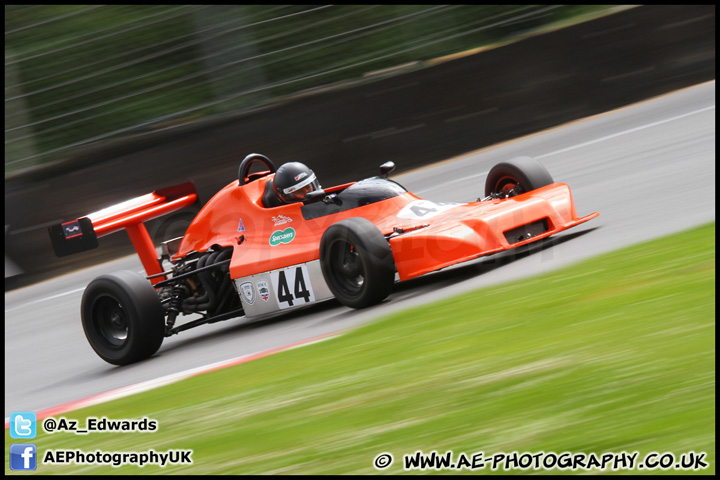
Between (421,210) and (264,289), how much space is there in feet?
4.41

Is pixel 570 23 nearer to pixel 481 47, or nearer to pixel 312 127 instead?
pixel 481 47

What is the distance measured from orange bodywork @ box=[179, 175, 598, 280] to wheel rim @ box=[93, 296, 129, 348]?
0.92m

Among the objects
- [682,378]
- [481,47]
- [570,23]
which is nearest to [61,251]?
[682,378]

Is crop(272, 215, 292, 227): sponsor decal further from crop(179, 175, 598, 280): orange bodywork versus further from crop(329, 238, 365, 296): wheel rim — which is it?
crop(329, 238, 365, 296): wheel rim

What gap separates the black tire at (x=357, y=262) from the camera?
667cm

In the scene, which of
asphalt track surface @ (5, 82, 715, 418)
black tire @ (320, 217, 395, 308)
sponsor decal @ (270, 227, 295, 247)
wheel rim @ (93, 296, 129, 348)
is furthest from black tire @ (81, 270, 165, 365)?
black tire @ (320, 217, 395, 308)

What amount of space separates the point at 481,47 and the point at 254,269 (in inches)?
254

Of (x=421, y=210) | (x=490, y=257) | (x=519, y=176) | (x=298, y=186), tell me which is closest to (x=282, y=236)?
(x=298, y=186)

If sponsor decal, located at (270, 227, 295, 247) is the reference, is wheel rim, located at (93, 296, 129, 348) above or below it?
below

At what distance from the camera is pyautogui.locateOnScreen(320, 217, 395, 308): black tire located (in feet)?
21.9

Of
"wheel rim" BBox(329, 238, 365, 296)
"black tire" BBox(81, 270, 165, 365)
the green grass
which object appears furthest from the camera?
"black tire" BBox(81, 270, 165, 365)

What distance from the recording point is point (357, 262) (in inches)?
272

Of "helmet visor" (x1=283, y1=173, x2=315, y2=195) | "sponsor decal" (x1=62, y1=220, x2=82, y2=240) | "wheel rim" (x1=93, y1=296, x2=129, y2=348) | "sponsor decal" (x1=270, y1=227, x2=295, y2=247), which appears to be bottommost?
"wheel rim" (x1=93, y1=296, x2=129, y2=348)

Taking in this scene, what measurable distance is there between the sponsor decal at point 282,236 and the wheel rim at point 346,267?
27.4 inches
